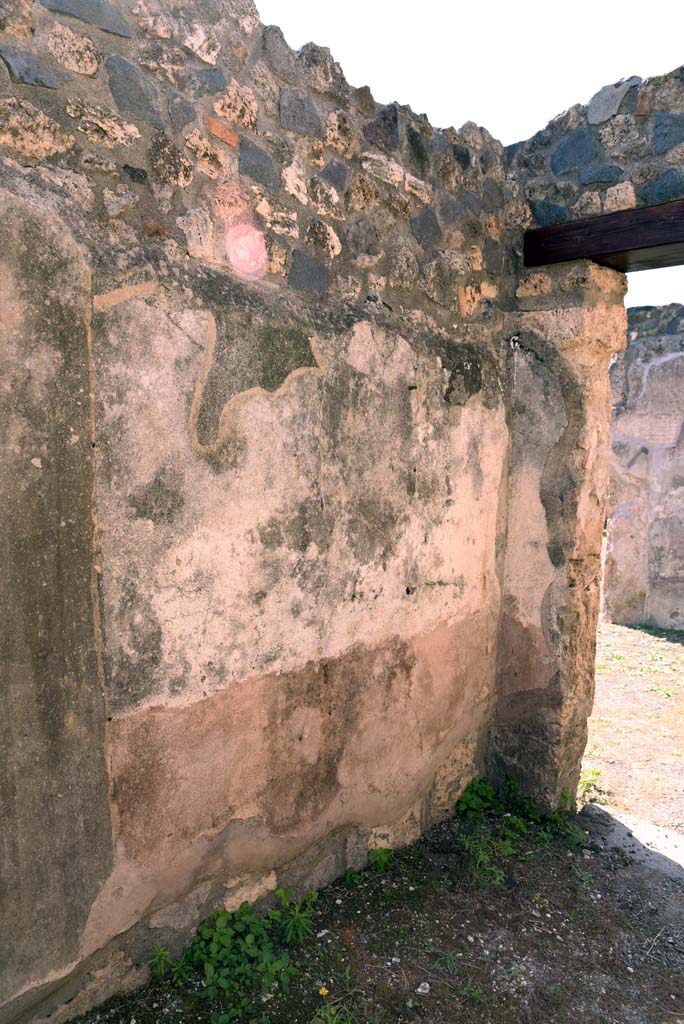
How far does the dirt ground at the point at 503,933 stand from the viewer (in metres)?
1.90

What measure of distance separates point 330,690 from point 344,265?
133cm

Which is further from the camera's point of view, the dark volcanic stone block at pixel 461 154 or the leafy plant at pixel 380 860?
the dark volcanic stone block at pixel 461 154

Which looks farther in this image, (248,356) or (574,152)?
(574,152)

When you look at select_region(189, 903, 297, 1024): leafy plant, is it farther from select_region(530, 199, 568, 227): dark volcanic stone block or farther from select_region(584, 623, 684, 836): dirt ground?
select_region(530, 199, 568, 227): dark volcanic stone block

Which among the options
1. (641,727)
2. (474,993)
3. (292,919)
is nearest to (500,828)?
(474,993)

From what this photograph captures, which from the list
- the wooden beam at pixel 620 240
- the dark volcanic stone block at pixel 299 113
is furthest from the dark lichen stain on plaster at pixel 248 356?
the wooden beam at pixel 620 240

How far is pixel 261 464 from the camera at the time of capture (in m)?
1.93

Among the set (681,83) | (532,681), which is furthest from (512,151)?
(532,681)

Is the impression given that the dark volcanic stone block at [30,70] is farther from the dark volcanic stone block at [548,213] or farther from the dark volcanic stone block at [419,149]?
the dark volcanic stone block at [548,213]

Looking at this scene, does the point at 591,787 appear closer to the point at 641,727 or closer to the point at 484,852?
the point at 484,852

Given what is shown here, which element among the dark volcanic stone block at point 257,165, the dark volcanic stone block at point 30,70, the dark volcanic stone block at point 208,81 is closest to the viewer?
the dark volcanic stone block at point 30,70

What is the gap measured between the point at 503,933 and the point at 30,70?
8.70ft

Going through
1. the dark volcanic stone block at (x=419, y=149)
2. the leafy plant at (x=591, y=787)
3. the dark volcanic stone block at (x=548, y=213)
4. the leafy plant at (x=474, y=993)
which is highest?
the dark volcanic stone block at (x=419, y=149)

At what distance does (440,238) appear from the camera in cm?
258
